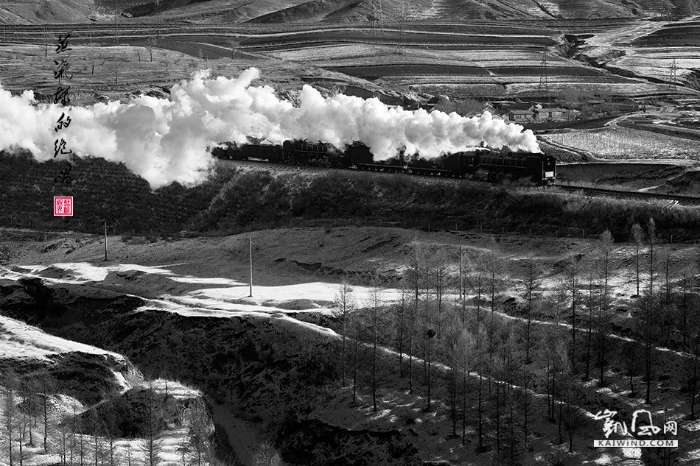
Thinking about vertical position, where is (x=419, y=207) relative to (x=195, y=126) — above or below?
below

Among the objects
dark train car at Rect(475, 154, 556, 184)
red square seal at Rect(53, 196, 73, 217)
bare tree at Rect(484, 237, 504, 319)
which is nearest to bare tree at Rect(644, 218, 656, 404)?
bare tree at Rect(484, 237, 504, 319)

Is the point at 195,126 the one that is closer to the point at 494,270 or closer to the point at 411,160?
the point at 411,160

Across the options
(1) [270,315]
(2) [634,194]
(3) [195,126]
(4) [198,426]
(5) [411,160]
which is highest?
(3) [195,126]

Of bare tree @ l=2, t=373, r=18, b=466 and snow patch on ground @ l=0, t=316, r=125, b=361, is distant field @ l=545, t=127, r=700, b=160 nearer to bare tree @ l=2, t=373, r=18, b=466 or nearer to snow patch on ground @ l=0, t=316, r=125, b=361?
snow patch on ground @ l=0, t=316, r=125, b=361

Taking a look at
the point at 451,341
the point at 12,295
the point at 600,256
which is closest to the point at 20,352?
the point at 12,295

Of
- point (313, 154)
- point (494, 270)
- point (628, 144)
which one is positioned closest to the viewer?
point (494, 270)

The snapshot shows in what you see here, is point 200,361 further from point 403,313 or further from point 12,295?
point 12,295

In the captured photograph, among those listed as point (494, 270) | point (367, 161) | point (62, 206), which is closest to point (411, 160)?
point (367, 161)
